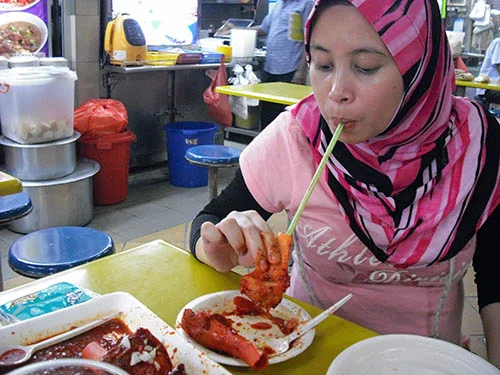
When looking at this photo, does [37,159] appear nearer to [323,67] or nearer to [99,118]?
[99,118]

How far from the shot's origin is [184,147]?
5.04 m

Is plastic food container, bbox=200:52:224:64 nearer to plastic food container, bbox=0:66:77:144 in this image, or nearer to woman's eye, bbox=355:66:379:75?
plastic food container, bbox=0:66:77:144

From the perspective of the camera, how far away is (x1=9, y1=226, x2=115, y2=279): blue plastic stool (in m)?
2.03

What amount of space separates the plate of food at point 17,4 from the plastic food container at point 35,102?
0.58m

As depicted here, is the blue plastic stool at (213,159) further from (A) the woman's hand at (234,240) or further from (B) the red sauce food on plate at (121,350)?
(B) the red sauce food on plate at (121,350)

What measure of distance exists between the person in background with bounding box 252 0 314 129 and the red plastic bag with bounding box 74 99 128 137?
76.4 inches

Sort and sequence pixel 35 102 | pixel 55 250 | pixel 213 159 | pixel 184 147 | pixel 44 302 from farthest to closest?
pixel 184 147, pixel 35 102, pixel 213 159, pixel 55 250, pixel 44 302

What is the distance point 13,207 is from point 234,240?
1.84 meters

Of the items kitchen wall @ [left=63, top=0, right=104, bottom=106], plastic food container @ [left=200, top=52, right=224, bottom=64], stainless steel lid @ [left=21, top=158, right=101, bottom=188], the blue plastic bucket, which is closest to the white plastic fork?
stainless steel lid @ [left=21, top=158, right=101, bottom=188]

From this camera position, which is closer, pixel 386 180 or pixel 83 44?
pixel 386 180

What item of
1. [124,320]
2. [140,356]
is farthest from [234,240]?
[140,356]

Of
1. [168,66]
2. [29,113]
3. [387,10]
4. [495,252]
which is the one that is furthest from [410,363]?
[168,66]

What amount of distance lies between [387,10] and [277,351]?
77 centimetres

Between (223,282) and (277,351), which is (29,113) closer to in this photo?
(223,282)
